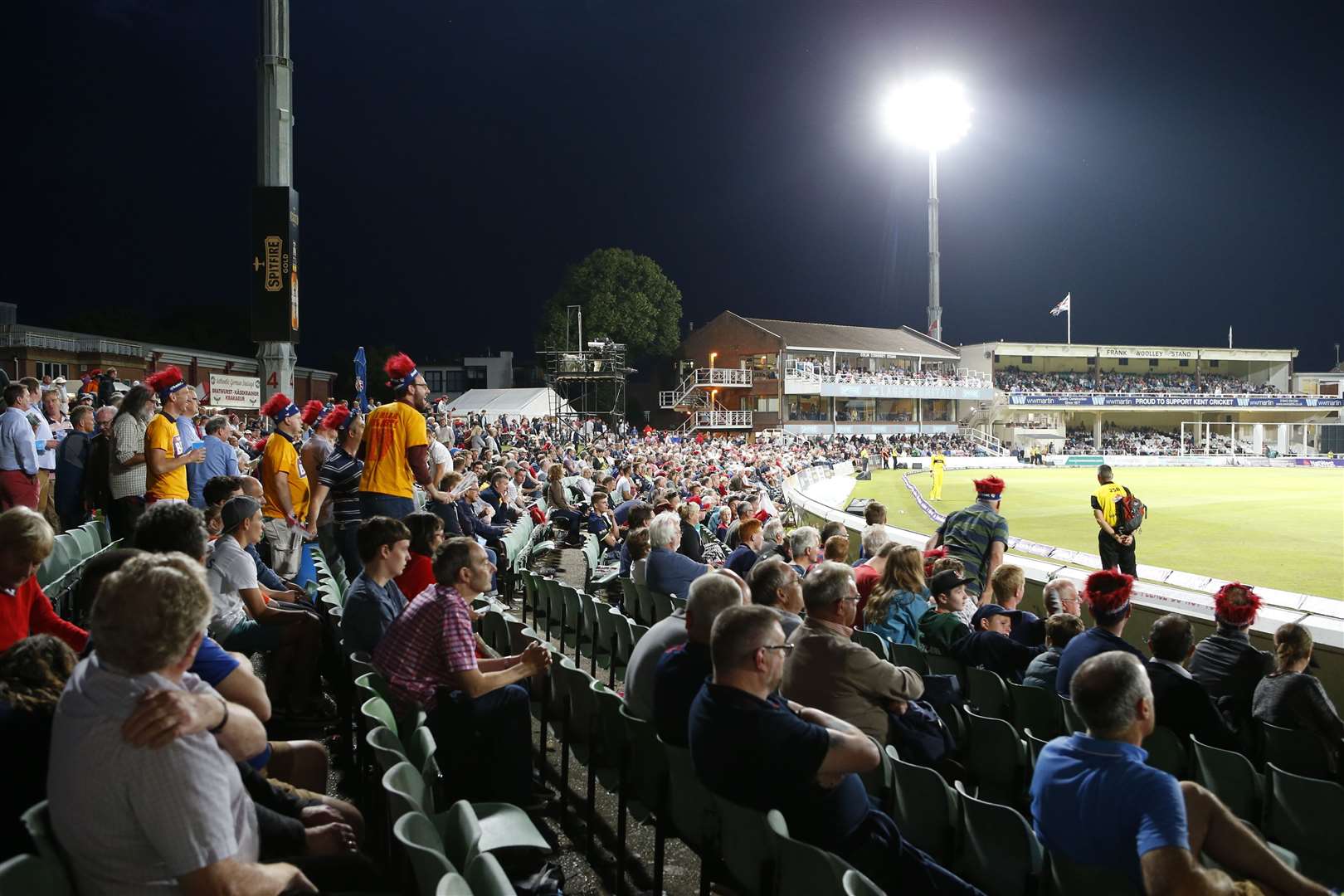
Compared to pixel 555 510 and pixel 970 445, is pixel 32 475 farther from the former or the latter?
pixel 970 445

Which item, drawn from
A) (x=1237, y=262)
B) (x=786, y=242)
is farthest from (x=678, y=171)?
(x=1237, y=262)

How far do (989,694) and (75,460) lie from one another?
7.54m

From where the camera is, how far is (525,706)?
3.57 meters

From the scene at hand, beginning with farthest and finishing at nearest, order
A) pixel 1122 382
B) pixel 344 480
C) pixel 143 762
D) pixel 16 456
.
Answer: pixel 1122 382
pixel 16 456
pixel 344 480
pixel 143 762

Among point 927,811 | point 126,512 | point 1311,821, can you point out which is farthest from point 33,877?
point 126,512

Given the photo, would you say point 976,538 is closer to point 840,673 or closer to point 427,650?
point 840,673

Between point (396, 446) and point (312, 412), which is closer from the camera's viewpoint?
point (396, 446)

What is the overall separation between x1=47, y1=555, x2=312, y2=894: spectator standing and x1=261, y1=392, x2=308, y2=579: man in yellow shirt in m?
5.15

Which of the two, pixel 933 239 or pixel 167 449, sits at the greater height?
pixel 933 239

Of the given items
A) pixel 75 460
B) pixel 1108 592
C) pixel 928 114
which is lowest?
pixel 1108 592

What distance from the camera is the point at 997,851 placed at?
273 cm

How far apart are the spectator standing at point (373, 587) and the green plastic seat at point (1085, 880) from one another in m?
3.02

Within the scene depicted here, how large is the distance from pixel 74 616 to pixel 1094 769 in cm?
688

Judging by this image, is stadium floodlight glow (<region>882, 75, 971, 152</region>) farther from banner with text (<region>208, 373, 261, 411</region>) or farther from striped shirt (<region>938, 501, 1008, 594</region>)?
striped shirt (<region>938, 501, 1008, 594</region>)
